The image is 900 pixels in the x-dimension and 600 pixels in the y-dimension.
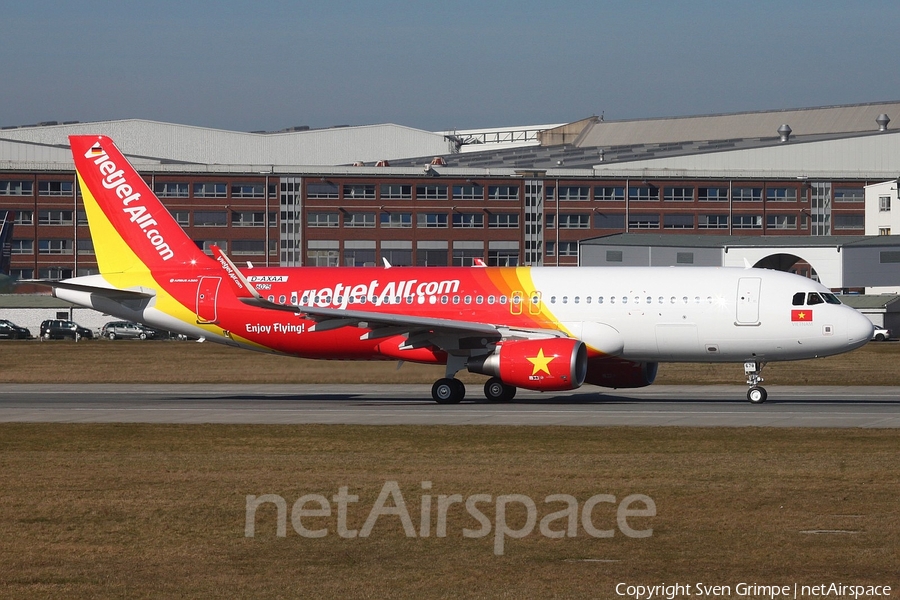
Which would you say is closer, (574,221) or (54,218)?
(54,218)

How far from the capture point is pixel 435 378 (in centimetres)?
3800

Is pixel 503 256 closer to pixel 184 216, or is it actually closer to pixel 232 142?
pixel 184 216

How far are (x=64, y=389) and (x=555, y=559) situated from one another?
33.8 metres

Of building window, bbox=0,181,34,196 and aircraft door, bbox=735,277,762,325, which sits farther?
building window, bbox=0,181,34,196

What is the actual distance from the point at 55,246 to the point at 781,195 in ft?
252

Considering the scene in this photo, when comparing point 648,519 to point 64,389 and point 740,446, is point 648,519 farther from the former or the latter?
point 64,389

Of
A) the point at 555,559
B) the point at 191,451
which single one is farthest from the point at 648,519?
the point at 191,451

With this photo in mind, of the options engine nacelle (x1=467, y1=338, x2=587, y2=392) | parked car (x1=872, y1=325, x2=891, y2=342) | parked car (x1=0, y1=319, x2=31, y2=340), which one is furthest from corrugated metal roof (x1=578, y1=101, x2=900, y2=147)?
engine nacelle (x1=467, y1=338, x2=587, y2=392)

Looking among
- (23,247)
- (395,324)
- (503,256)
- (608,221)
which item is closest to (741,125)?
(608,221)

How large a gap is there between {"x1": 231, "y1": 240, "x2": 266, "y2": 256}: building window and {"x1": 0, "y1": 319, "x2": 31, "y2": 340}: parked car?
2596 centimetres

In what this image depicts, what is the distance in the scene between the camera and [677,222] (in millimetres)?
127312

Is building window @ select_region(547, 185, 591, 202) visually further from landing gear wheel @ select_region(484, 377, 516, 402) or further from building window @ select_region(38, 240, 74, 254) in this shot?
landing gear wheel @ select_region(484, 377, 516, 402)

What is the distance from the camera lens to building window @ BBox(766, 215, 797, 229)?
420ft

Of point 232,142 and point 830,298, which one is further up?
point 232,142
